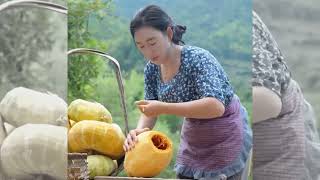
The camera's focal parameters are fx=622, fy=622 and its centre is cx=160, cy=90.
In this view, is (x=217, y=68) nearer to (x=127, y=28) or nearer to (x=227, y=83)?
(x=227, y=83)

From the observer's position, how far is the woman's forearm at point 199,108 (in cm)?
250

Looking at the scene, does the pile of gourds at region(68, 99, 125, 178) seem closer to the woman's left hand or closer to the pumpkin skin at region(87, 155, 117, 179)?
the pumpkin skin at region(87, 155, 117, 179)

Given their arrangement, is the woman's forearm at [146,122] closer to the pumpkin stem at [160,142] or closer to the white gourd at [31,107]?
the pumpkin stem at [160,142]

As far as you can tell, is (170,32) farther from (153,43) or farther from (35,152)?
(35,152)

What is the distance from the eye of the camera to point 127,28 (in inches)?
106

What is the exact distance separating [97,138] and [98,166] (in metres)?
0.12

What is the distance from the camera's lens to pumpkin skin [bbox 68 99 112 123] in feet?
8.82

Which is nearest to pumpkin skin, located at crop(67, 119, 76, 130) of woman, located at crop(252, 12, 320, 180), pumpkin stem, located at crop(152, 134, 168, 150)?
pumpkin stem, located at crop(152, 134, 168, 150)

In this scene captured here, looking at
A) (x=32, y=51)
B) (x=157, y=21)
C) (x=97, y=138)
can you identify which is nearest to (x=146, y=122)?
(x=97, y=138)

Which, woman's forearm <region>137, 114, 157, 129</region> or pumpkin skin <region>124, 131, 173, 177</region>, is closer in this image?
pumpkin skin <region>124, 131, 173, 177</region>

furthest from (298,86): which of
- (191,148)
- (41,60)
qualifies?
(41,60)

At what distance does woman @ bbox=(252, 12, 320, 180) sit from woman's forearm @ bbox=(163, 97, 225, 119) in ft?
0.54

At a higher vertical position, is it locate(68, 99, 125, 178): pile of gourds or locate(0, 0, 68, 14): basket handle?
locate(0, 0, 68, 14): basket handle

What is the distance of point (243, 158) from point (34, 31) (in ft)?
3.30
